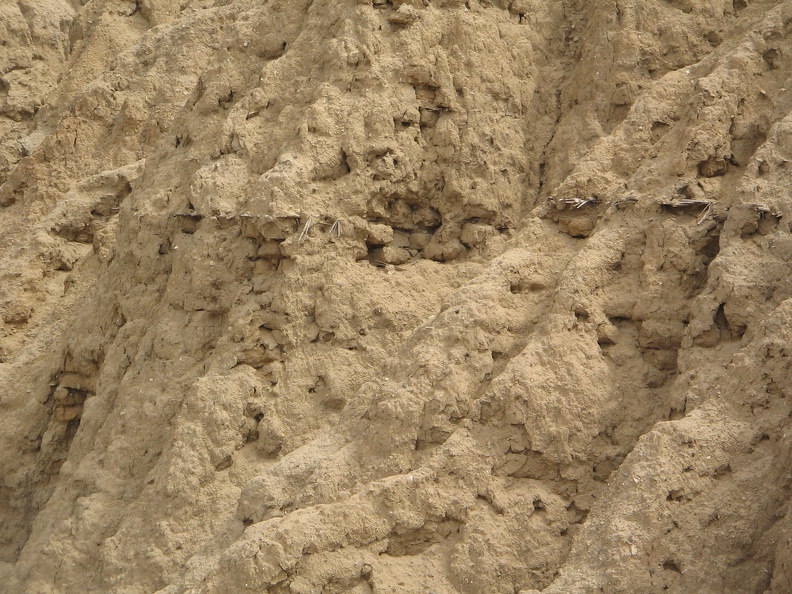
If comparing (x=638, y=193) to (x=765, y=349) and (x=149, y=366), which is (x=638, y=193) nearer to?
(x=765, y=349)

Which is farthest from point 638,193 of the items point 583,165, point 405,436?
point 405,436

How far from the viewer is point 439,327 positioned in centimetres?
688

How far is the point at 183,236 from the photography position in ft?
28.2

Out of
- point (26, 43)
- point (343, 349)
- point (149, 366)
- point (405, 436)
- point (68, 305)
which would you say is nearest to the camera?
point (405, 436)

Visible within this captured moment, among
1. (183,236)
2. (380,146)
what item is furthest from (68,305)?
(380,146)

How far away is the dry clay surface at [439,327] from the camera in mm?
6117

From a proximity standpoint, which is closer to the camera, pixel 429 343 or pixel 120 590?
pixel 429 343

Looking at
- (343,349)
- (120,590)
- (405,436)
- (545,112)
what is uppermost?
(545,112)

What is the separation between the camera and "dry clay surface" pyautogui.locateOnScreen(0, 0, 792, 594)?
6117 mm

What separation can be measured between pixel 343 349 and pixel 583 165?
5.99 ft

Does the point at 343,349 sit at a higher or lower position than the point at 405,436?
higher

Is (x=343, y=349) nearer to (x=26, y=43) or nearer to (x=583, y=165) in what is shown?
(x=583, y=165)

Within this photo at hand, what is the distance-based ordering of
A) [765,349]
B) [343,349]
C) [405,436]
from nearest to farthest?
[765,349]
[405,436]
[343,349]

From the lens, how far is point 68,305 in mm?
10883
